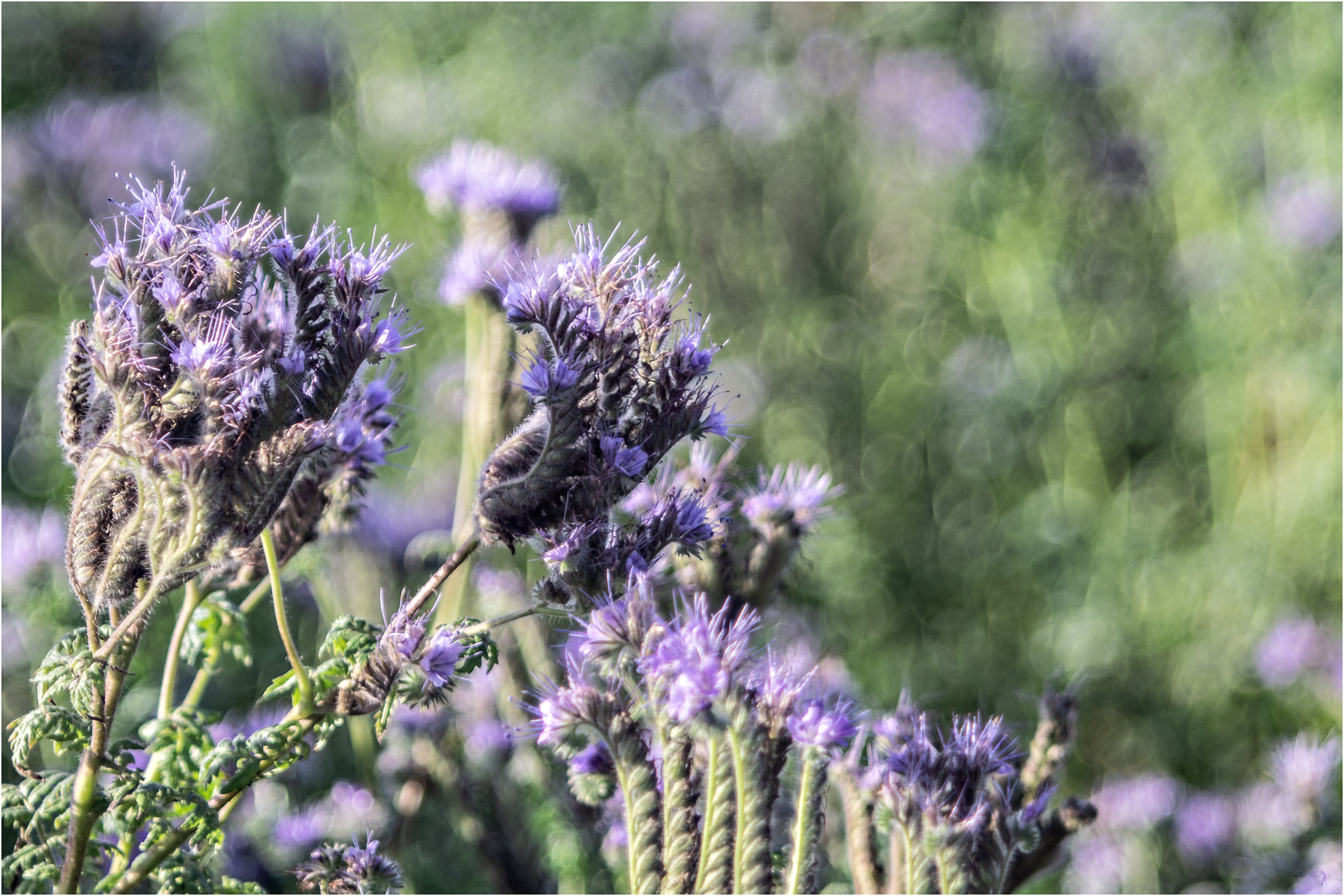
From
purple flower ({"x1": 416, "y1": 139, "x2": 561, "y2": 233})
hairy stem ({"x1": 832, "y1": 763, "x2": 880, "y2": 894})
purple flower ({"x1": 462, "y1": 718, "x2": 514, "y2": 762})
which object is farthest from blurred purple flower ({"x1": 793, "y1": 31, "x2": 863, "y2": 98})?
hairy stem ({"x1": 832, "y1": 763, "x2": 880, "y2": 894})

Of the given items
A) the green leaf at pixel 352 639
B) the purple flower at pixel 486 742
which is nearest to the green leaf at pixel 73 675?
the green leaf at pixel 352 639

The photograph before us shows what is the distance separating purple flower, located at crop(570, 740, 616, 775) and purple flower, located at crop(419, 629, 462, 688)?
30 centimetres

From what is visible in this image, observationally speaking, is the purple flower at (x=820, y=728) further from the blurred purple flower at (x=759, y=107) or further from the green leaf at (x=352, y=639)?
the blurred purple flower at (x=759, y=107)

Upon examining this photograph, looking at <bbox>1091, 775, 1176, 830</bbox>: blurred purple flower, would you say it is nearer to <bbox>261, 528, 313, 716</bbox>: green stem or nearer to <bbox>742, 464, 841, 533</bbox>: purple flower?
<bbox>742, 464, 841, 533</bbox>: purple flower

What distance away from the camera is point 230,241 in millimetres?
1378

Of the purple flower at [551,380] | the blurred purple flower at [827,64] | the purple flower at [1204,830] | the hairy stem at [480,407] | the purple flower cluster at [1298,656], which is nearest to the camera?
the purple flower at [551,380]

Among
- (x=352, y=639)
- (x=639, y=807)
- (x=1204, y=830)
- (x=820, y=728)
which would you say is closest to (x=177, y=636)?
(x=352, y=639)

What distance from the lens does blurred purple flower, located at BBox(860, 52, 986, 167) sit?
4.50 m

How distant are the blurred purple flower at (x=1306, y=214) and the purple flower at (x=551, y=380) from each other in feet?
12.0

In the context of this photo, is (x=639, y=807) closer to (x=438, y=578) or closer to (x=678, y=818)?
(x=678, y=818)

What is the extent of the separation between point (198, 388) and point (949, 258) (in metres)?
3.79

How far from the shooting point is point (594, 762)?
1.59m

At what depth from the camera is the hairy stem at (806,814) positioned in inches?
56.5

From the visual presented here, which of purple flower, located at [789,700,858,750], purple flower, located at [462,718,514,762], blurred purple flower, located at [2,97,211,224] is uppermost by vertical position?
blurred purple flower, located at [2,97,211,224]
